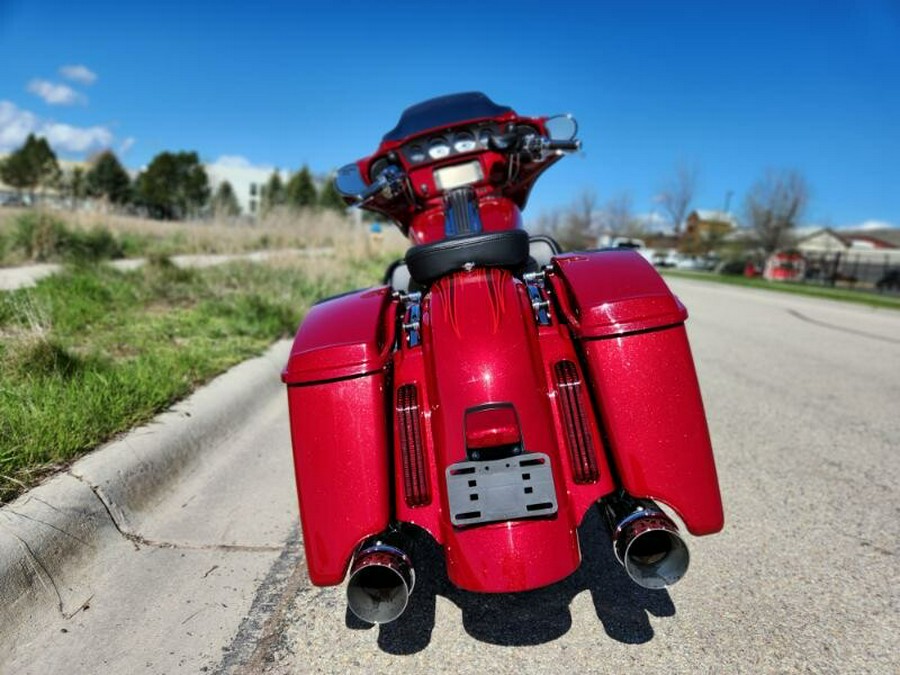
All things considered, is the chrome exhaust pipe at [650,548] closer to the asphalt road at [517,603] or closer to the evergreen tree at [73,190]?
the asphalt road at [517,603]

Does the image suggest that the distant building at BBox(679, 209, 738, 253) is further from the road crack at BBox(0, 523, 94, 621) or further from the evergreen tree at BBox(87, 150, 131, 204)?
the road crack at BBox(0, 523, 94, 621)

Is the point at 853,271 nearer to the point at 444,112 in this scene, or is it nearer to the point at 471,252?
the point at 444,112

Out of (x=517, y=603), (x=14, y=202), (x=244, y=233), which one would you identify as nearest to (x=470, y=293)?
(x=517, y=603)

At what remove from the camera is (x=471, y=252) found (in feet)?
6.43

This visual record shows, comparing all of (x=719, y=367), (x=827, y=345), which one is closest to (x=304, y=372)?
(x=719, y=367)

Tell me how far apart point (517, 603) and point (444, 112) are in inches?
104

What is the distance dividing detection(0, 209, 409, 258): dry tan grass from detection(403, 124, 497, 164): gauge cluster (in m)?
7.48

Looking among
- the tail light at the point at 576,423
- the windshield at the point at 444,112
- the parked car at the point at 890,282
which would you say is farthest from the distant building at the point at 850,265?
the tail light at the point at 576,423

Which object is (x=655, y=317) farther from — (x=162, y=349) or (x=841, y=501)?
(x=162, y=349)

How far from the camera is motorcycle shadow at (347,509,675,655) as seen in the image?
6.39 feet

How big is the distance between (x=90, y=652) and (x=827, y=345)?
825 centimetres

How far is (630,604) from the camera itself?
2094mm

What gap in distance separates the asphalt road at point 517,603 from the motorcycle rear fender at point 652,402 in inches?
18.9

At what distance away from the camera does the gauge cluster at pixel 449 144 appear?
325 cm
